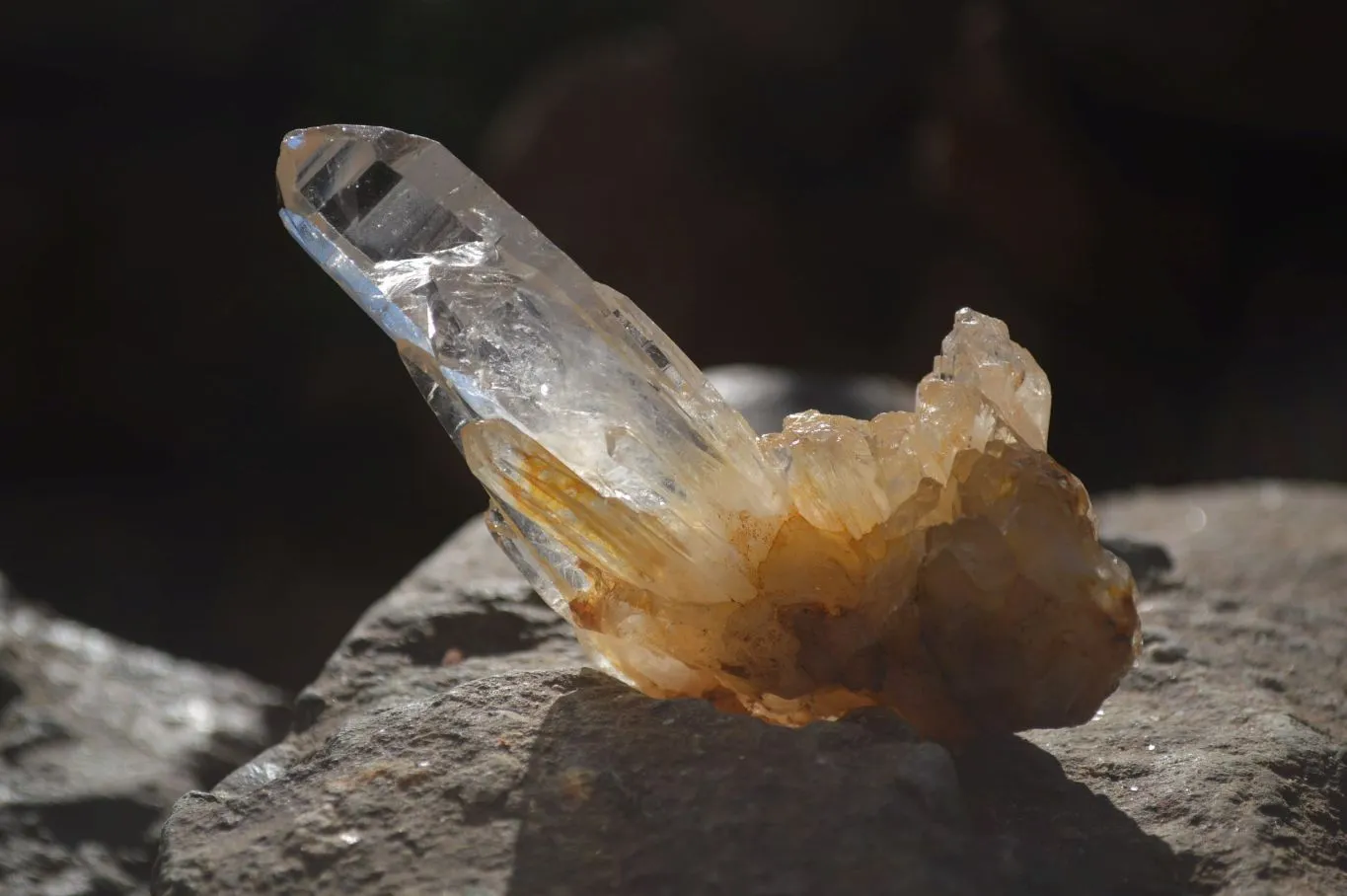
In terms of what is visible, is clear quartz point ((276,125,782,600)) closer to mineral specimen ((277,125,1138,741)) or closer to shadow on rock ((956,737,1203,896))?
mineral specimen ((277,125,1138,741))

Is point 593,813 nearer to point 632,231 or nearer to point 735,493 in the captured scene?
point 735,493

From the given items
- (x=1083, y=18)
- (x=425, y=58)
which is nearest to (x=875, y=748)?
(x=1083, y=18)

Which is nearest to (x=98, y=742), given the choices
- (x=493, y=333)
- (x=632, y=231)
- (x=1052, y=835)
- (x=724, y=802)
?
(x=493, y=333)

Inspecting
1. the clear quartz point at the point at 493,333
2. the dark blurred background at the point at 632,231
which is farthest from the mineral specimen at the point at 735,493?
the dark blurred background at the point at 632,231

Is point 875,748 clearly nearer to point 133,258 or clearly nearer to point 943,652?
point 943,652

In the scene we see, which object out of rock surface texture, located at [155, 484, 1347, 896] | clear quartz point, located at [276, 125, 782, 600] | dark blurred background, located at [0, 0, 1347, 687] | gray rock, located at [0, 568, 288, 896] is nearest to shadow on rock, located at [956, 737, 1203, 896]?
rock surface texture, located at [155, 484, 1347, 896]
